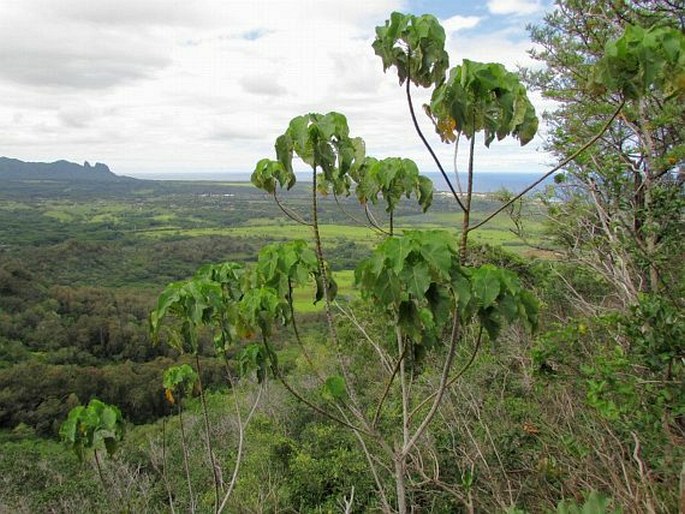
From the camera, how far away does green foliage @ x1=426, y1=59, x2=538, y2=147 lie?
72.4 inches

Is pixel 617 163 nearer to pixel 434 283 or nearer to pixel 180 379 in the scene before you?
pixel 434 283

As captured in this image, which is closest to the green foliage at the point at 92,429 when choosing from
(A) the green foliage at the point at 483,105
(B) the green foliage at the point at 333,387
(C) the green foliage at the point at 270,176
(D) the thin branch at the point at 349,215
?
(B) the green foliage at the point at 333,387

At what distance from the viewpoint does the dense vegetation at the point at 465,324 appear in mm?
1885

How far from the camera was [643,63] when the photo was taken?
5.48 ft

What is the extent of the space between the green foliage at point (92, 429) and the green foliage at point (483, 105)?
8.47ft

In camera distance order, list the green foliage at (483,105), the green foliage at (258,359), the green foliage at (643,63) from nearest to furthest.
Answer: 1. the green foliage at (643,63)
2. the green foliage at (483,105)
3. the green foliage at (258,359)

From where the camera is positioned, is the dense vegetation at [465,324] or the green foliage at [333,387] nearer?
the dense vegetation at [465,324]

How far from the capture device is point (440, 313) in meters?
1.74

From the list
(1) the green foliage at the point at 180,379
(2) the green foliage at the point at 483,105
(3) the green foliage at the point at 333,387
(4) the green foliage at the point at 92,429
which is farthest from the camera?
(1) the green foliage at the point at 180,379

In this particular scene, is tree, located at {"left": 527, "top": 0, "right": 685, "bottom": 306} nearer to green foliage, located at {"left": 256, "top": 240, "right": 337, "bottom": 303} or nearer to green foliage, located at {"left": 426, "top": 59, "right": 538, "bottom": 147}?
green foliage, located at {"left": 426, "top": 59, "right": 538, "bottom": 147}

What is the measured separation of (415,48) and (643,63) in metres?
0.84

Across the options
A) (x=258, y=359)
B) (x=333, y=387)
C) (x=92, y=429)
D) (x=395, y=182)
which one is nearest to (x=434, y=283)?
(x=395, y=182)

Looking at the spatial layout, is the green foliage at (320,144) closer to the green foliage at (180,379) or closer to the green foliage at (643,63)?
the green foliage at (643,63)

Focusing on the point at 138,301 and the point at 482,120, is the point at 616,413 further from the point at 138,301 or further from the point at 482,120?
the point at 138,301
